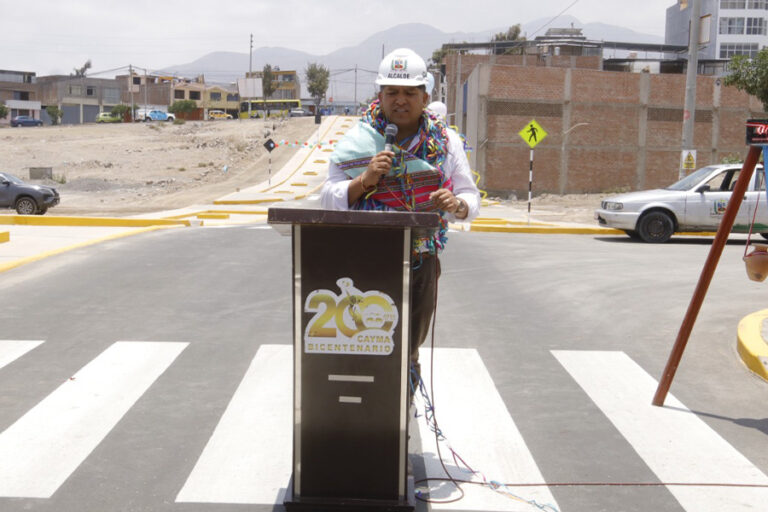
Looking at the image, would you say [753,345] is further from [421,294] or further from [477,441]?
[421,294]

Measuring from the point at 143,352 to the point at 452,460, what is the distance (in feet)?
11.2

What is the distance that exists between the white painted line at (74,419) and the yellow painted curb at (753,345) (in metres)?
4.57

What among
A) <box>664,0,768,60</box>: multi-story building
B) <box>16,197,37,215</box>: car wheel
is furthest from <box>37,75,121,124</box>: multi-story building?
<box>16,197,37,215</box>: car wheel

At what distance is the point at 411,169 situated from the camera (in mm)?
4094

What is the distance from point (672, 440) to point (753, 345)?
2.34 meters

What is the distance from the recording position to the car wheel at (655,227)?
18.2 m

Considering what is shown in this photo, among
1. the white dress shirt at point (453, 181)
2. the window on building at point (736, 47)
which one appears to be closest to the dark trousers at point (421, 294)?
the white dress shirt at point (453, 181)

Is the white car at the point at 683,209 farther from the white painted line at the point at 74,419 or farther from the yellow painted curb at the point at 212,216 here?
the white painted line at the point at 74,419

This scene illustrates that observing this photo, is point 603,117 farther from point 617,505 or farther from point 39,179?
point 617,505

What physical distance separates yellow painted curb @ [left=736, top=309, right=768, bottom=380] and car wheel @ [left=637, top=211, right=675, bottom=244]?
10.3 metres

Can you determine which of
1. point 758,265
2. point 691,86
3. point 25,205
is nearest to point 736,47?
point 691,86

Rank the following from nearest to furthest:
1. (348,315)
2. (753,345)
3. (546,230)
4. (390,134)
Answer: (348,315) < (390,134) < (753,345) < (546,230)

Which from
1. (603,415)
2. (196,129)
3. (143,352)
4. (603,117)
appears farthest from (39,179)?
(603,415)

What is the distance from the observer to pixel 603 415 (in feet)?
18.4
